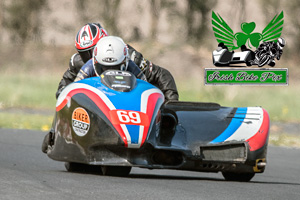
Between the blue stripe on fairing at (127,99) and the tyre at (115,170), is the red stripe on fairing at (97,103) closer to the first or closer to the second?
the blue stripe on fairing at (127,99)

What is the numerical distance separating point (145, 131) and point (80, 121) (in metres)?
0.68

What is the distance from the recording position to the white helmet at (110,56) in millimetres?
8664

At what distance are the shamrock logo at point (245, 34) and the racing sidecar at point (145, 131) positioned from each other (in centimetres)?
1404

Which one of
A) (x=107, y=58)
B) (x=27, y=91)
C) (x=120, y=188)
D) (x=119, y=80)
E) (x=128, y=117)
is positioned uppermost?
(x=107, y=58)

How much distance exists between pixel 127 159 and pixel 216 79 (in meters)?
20.5

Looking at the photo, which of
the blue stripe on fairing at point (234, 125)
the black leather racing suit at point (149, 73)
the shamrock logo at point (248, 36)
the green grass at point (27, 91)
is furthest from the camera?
the green grass at point (27, 91)

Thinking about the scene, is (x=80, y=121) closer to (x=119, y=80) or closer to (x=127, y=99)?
(x=127, y=99)

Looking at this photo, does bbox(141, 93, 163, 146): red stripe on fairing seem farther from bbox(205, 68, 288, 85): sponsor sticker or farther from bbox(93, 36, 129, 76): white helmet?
bbox(205, 68, 288, 85): sponsor sticker

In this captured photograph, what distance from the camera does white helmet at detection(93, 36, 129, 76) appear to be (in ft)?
28.4

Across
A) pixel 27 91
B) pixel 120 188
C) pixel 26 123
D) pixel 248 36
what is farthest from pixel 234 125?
pixel 27 91

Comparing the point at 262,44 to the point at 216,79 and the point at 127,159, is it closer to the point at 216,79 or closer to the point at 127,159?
the point at 216,79

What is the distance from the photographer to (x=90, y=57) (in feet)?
33.3

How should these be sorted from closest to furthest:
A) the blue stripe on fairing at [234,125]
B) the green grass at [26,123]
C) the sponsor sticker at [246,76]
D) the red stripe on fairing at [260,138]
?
the blue stripe on fairing at [234,125] < the red stripe on fairing at [260,138] < the green grass at [26,123] < the sponsor sticker at [246,76]

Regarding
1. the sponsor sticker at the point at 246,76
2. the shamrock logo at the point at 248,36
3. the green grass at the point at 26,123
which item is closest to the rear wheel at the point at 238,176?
the green grass at the point at 26,123
